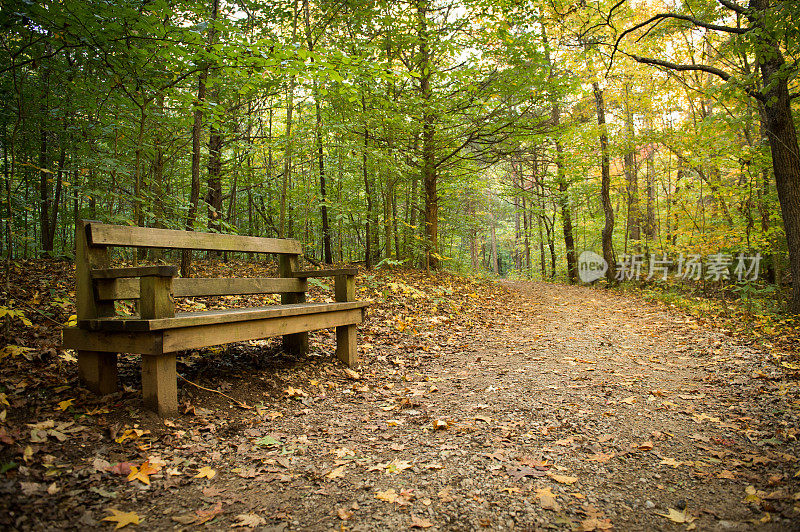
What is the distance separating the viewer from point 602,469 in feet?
7.18

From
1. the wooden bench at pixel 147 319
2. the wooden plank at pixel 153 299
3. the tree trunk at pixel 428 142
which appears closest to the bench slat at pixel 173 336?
the wooden bench at pixel 147 319

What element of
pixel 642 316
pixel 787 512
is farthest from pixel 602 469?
pixel 642 316

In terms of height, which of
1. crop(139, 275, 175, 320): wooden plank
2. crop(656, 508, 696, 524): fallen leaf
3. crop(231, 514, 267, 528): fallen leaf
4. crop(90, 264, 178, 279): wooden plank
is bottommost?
crop(656, 508, 696, 524): fallen leaf

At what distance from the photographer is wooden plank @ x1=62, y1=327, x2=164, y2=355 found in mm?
2414

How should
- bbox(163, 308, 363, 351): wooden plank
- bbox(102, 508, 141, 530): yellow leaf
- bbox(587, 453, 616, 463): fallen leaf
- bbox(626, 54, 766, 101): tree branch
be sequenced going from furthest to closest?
bbox(626, 54, 766, 101): tree branch, bbox(163, 308, 363, 351): wooden plank, bbox(587, 453, 616, 463): fallen leaf, bbox(102, 508, 141, 530): yellow leaf

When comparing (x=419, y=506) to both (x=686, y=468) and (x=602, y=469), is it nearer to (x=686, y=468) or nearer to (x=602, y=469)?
(x=602, y=469)

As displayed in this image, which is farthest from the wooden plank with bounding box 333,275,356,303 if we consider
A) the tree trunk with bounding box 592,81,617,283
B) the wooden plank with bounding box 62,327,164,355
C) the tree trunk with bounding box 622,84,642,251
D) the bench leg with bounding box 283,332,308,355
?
the tree trunk with bounding box 622,84,642,251

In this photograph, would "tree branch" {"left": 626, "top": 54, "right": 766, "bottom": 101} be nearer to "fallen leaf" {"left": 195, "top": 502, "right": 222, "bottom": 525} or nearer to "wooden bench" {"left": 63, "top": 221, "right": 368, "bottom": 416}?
"wooden bench" {"left": 63, "top": 221, "right": 368, "bottom": 416}

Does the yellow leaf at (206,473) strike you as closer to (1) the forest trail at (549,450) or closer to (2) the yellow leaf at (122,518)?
(1) the forest trail at (549,450)

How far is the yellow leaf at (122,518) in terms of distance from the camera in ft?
5.36

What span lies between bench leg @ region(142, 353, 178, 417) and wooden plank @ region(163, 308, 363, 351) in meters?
0.13

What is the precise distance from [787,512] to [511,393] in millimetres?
1876

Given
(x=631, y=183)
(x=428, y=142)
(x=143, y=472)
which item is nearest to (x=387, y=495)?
(x=143, y=472)

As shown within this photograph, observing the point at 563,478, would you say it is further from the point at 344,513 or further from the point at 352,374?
the point at 352,374
